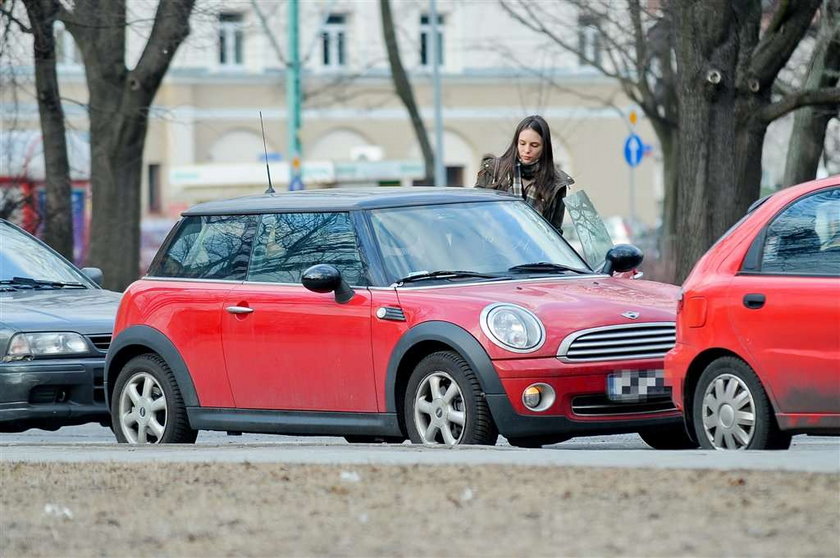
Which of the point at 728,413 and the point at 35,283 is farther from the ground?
the point at 35,283

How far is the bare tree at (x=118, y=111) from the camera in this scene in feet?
67.8

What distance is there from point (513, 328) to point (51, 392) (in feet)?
12.7

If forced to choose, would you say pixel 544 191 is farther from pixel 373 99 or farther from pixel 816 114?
pixel 373 99

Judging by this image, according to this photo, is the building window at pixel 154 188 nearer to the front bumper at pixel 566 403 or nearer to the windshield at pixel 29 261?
the windshield at pixel 29 261

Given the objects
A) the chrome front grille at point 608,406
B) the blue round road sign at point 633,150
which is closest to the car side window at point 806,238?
the chrome front grille at point 608,406

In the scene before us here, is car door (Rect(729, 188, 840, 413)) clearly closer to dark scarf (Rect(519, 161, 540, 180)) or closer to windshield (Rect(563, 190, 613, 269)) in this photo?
windshield (Rect(563, 190, 613, 269))

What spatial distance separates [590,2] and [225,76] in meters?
32.7

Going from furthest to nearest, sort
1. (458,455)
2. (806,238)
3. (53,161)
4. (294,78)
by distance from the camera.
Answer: (294,78)
(53,161)
(806,238)
(458,455)

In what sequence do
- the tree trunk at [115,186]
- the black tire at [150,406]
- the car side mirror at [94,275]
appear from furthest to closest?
the tree trunk at [115,186]
the car side mirror at [94,275]
the black tire at [150,406]

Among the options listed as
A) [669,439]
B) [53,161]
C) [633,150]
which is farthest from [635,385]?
[633,150]

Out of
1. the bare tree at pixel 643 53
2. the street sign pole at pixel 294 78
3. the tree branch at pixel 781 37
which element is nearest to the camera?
the tree branch at pixel 781 37

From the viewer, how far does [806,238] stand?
9047 mm

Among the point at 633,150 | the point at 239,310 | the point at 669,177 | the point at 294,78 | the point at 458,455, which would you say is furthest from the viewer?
the point at 294,78

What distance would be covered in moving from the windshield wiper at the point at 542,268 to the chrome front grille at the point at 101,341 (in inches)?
124
